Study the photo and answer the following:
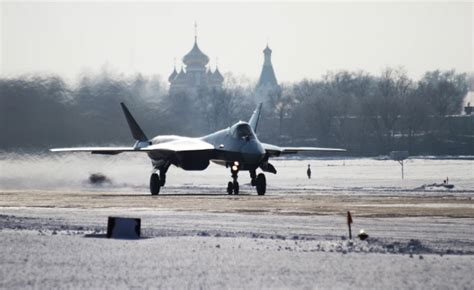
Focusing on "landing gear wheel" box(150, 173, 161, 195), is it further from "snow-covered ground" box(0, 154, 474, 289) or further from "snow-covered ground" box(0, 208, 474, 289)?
"snow-covered ground" box(0, 208, 474, 289)

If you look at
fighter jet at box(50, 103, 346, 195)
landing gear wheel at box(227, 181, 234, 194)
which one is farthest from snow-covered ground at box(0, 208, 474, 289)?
landing gear wheel at box(227, 181, 234, 194)

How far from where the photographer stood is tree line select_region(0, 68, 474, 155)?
2208 inches

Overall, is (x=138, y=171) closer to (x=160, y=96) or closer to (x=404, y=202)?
(x=160, y=96)

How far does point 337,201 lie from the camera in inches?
1512

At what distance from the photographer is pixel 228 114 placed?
148m

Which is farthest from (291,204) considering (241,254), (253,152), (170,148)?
(241,254)

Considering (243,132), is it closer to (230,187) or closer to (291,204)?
(230,187)

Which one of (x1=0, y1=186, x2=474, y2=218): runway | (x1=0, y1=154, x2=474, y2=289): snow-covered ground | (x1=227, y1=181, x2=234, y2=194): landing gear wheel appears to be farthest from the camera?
(x1=227, y1=181, x2=234, y2=194): landing gear wheel

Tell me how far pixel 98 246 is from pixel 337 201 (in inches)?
766

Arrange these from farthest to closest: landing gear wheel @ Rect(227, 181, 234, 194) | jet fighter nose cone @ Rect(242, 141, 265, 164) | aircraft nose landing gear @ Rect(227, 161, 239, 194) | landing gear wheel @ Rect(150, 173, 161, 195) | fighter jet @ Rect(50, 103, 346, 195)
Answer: landing gear wheel @ Rect(150, 173, 161, 195), landing gear wheel @ Rect(227, 181, 234, 194), aircraft nose landing gear @ Rect(227, 161, 239, 194), fighter jet @ Rect(50, 103, 346, 195), jet fighter nose cone @ Rect(242, 141, 265, 164)

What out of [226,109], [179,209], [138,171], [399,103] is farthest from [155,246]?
[399,103]

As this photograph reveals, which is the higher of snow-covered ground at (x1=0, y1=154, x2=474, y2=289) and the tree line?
the tree line

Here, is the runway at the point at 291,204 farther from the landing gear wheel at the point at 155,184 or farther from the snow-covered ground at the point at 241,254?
the landing gear wheel at the point at 155,184

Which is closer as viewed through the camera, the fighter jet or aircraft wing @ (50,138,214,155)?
the fighter jet
